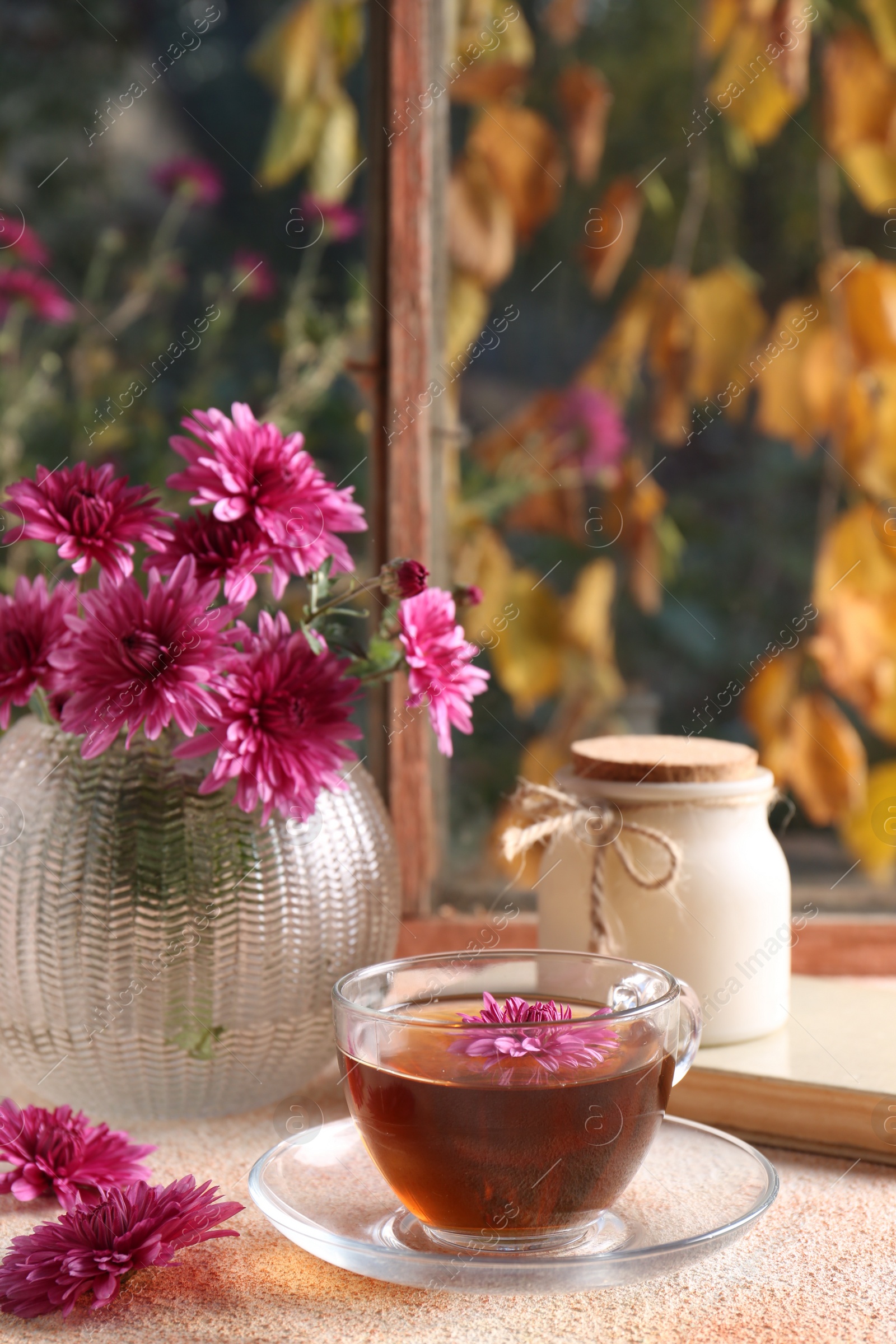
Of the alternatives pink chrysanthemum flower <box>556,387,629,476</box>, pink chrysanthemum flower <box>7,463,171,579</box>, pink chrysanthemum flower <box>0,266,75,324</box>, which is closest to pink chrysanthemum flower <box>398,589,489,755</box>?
pink chrysanthemum flower <box>7,463,171,579</box>

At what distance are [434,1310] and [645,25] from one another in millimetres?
884

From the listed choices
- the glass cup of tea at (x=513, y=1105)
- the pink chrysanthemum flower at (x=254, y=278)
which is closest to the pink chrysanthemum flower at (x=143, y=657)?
the glass cup of tea at (x=513, y=1105)

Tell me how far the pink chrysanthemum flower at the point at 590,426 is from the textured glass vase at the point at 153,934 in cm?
50

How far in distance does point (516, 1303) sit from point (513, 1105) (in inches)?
2.7

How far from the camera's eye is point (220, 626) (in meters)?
0.49

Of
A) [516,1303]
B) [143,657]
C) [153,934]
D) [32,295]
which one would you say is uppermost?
[32,295]

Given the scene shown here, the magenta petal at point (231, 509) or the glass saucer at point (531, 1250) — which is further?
the magenta petal at point (231, 509)

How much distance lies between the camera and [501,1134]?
0.38 m

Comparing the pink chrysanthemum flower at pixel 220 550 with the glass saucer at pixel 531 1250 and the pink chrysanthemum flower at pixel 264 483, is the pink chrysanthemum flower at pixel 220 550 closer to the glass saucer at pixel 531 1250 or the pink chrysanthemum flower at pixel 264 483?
the pink chrysanthemum flower at pixel 264 483

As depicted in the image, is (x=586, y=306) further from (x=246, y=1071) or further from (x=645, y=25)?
(x=246, y=1071)

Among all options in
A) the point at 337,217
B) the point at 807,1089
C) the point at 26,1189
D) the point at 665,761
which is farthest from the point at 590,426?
the point at 26,1189

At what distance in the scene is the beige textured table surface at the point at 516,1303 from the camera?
37 centimetres

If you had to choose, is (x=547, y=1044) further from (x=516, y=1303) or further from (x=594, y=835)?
(x=594, y=835)

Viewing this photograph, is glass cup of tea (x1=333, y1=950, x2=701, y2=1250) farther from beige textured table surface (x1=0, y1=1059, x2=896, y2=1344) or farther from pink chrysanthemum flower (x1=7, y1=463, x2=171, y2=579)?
pink chrysanthemum flower (x1=7, y1=463, x2=171, y2=579)
